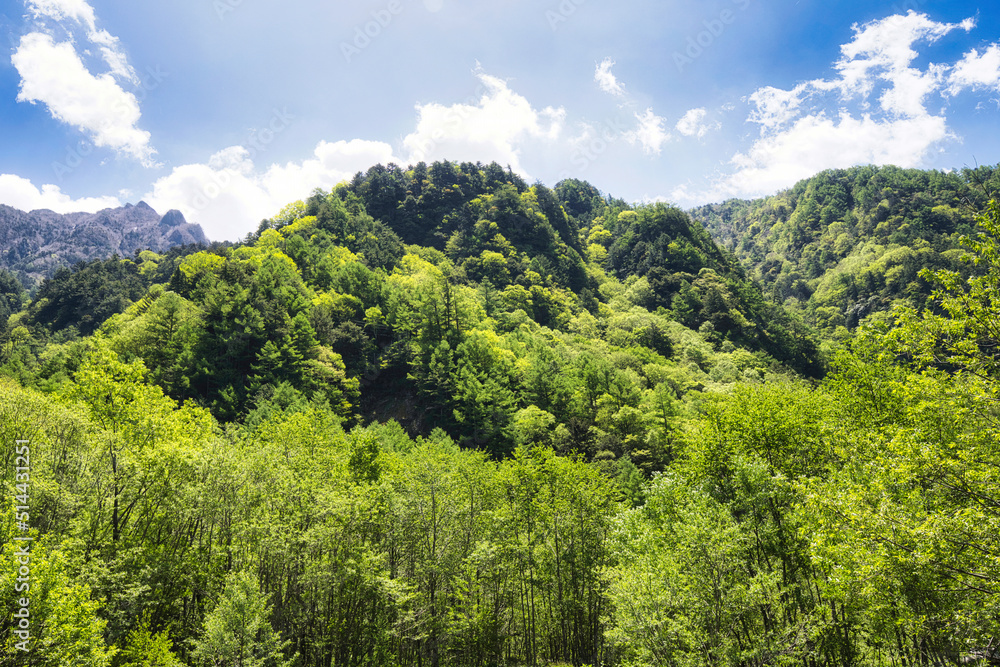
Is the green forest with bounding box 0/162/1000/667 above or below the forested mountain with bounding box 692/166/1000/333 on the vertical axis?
below

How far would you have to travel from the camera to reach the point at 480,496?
30.9m

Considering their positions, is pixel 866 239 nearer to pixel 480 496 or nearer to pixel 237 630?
pixel 480 496

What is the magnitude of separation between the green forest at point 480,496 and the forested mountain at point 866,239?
2752 inches

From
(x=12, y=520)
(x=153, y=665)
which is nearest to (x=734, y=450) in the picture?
(x=153, y=665)

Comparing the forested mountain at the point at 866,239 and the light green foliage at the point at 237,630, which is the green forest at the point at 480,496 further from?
the forested mountain at the point at 866,239

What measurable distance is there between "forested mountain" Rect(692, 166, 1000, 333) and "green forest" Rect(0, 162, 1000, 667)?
2752 inches

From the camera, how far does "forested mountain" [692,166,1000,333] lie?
11300cm

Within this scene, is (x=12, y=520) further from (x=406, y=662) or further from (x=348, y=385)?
(x=348, y=385)

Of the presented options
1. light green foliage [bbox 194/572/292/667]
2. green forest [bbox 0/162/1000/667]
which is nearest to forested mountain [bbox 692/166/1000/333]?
green forest [bbox 0/162/1000/667]

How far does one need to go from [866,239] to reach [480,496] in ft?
553

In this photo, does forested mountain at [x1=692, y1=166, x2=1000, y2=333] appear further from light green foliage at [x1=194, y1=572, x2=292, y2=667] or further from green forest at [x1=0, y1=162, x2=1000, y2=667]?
light green foliage at [x1=194, y1=572, x2=292, y2=667]

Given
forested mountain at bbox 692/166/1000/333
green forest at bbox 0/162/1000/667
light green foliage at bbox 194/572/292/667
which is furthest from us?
forested mountain at bbox 692/166/1000/333

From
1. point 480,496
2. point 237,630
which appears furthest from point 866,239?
point 237,630

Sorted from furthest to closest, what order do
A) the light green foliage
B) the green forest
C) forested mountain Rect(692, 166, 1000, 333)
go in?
forested mountain Rect(692, 166, 1000, 333), the light green foliage, the green forest
